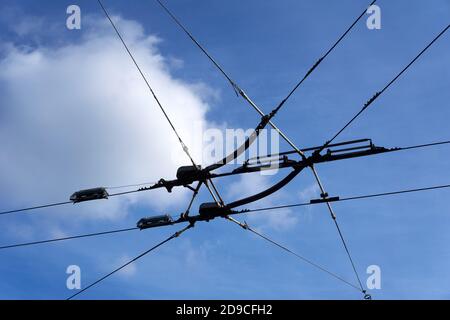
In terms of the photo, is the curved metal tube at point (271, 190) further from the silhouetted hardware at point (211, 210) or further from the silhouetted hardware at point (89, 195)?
the silhouetted hardware at point (89, 195)

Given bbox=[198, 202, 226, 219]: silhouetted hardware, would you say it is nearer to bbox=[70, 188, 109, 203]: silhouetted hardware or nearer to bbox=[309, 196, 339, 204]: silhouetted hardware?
bbox=[309, 196, 339, 204]: silhouetted hardware

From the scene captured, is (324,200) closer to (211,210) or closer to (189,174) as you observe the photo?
(211,210)

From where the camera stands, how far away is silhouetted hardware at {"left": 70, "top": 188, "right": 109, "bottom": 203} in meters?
14.6

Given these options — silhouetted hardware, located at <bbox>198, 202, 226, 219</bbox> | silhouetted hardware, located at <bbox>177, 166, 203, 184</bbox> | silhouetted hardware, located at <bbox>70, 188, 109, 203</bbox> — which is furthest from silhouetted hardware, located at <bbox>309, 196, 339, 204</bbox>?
silhouetted hardware, located at <bbox>70, 188, 109, 203</bbox>

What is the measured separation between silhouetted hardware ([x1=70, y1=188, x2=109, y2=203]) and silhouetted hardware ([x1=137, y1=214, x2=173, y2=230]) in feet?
4.36

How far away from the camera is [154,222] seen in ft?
47.0

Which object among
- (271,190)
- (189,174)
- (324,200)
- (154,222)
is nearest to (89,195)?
(154,222)

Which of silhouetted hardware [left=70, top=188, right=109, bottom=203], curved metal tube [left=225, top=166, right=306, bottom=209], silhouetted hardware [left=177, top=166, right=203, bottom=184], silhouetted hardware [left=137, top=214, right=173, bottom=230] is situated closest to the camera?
curved metal tube [left=225, top=166, right=306, bottom=209]

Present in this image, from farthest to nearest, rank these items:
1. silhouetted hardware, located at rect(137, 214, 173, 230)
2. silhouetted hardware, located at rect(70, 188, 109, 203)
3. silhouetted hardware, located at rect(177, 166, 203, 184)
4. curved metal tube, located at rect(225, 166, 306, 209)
→ silhouetted hardware, located at rect(70, 188, 109, 203) < silhouetted hardware, located at rect(137, 214, 173, 230) < silhouetted hardware, located at rect(177, 166, 203, 184) < curved metal tube, located at rect(225, 166, 306, 209)

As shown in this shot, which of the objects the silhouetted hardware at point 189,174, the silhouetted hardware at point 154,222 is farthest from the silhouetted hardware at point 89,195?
the silhouetted hardware at point 189,174
